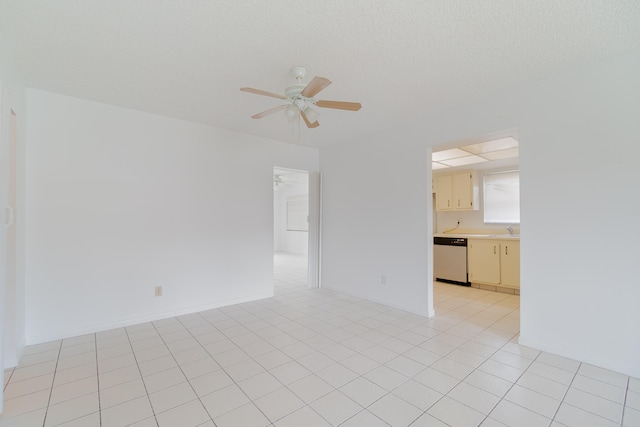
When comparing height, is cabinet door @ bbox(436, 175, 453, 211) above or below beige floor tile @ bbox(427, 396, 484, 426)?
above

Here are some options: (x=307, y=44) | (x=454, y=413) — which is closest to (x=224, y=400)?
(x=454, y=413)

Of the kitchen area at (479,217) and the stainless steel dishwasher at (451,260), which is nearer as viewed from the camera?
the kitchen area at (479,217)

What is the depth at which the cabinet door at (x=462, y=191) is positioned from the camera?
5.24 meters

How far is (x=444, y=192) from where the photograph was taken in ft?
18.5

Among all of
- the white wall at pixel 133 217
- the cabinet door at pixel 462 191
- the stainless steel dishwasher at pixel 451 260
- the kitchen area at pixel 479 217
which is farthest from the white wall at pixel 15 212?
the cabinet door at pixel 462 191

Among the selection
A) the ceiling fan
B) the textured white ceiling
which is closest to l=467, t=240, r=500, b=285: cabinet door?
the textured white ceiling

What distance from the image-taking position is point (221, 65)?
2264 mm

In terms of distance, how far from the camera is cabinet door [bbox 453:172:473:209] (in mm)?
5242

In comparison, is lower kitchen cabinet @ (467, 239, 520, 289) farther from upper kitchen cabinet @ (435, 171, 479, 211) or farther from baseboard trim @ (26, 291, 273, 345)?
baseboard trim @ (26, 291, 273, 345)

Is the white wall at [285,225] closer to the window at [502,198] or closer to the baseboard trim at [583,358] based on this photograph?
the window at [502,198]

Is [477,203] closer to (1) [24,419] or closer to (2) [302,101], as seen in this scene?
(2) [302,101]

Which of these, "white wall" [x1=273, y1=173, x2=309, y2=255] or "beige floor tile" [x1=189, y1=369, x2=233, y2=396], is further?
"white wall" [x1=273, y1=173, x2=309, y2=255]

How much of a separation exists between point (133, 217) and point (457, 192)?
Result: 5.26 m

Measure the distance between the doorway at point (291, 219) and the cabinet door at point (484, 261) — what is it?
3.72 meters
